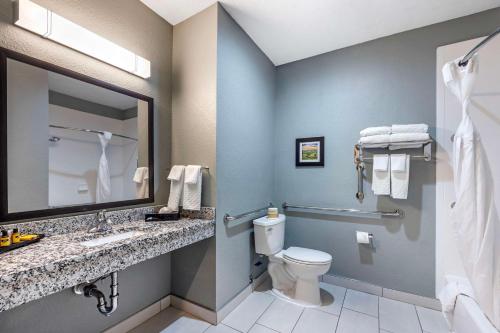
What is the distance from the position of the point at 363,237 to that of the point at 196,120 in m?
1.87

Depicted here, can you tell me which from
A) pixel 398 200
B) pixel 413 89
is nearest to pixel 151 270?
pixel 398 200

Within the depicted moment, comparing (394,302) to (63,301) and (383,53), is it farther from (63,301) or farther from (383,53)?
(63,301)

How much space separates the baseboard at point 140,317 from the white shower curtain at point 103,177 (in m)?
0.89

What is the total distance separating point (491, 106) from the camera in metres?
1.71

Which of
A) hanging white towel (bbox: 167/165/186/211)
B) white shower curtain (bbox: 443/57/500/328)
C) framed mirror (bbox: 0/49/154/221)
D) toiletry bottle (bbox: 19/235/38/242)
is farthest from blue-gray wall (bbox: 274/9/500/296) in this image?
toiletry bottle (bbox: 19/235/38/242)

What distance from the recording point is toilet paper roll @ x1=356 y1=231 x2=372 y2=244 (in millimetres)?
2045

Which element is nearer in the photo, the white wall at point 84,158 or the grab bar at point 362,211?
the white wall at point 84,158

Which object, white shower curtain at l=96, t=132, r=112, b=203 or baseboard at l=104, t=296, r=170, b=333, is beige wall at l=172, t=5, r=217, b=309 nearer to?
baseboard at l=104, t=296, r=170, b=333

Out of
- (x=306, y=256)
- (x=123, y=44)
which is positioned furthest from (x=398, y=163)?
(x=123, y=44)

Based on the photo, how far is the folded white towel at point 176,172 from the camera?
177 cm

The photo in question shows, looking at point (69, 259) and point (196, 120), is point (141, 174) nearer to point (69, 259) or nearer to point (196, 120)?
point (196, 120)

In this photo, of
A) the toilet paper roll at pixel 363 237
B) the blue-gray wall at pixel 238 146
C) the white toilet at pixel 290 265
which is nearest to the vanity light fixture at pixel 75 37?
the blue-gray wall at pixel 238 146

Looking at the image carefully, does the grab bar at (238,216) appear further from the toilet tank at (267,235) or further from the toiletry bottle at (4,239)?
the toiletry bottle at (4,239)

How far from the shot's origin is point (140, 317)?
1.67 metres
